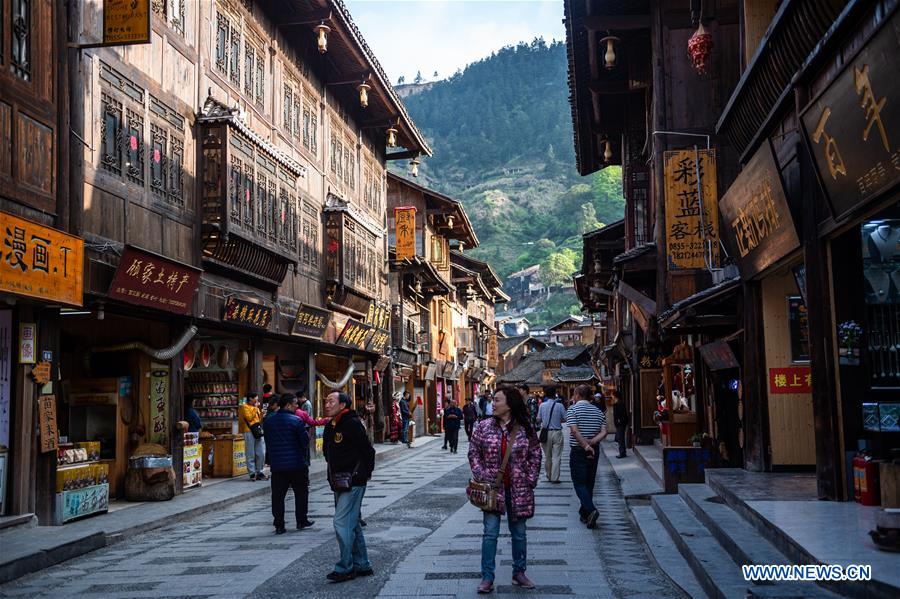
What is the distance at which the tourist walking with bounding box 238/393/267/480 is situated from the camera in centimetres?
1767

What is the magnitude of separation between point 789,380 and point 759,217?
2.65 metres

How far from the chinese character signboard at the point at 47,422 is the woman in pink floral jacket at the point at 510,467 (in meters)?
6.68

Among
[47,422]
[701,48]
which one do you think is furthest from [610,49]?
[47,422]

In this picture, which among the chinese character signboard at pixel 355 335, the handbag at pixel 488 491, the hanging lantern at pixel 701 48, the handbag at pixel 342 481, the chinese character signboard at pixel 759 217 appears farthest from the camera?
the chinese character signboard at pixel 355 335

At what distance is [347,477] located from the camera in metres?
8.57

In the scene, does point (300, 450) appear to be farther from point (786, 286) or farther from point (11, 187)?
point (786, 286)

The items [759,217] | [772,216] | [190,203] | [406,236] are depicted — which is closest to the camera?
[772,216]

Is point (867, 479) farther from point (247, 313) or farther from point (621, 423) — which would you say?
point (621, 423)

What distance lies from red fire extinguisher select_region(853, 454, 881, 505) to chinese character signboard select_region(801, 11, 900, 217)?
2.30m

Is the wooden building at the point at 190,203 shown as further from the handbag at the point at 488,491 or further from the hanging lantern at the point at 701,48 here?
the hanging lantern at the point at 701,48

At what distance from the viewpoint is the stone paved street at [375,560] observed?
26.0ft

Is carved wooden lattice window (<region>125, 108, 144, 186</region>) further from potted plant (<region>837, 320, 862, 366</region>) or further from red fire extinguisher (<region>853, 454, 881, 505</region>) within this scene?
red fire extinguisher (<region>853, 454, 881, 505</region>)

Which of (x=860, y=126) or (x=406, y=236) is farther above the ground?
(x=406, y=236)

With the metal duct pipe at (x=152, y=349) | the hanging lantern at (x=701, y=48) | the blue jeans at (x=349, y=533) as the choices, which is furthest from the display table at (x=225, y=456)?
the hanging lantern at (x=701, y=48)
